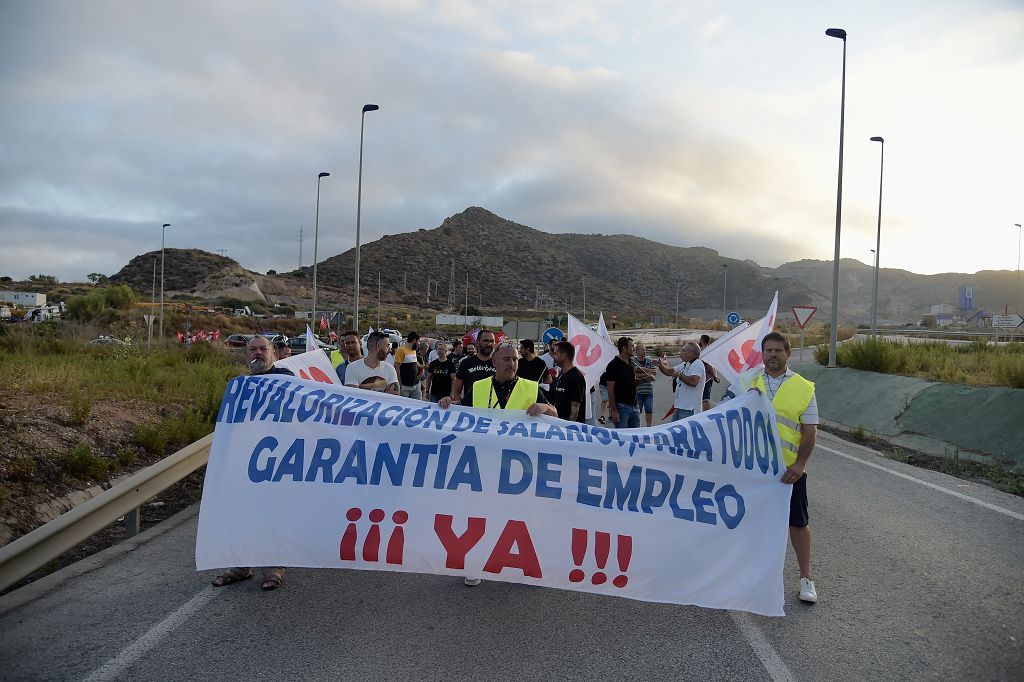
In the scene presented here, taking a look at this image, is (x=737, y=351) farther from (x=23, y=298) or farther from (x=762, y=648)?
(x=23, y=298)

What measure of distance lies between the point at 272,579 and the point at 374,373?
291 cm

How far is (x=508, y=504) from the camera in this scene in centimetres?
481

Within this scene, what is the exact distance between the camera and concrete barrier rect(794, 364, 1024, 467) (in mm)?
11102

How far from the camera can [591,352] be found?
11914mm

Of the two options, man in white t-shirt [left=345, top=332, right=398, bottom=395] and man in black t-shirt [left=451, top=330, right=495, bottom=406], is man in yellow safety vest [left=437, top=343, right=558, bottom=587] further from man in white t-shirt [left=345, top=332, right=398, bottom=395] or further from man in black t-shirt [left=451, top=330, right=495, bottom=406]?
man in white t-shirt [left=345, top=332, right=398, bottom=395]

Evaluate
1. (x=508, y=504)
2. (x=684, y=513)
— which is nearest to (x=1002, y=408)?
(x=684, y=513)

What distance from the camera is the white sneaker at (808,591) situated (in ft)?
16.3

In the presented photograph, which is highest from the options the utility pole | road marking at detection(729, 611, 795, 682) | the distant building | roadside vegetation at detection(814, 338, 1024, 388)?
the utility pole

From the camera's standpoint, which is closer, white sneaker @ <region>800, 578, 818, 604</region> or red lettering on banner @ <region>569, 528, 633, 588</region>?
red lettering on banner @ <region>569, 528, 633, 588</region>

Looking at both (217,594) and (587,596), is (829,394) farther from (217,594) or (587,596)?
(217,594)

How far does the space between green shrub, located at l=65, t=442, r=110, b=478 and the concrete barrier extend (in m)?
11.4

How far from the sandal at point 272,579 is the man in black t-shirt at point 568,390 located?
3.14 m

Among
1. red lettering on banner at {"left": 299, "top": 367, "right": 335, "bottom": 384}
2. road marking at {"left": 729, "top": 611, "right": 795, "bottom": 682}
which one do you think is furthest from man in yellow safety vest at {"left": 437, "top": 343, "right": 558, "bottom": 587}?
red lettering on banner at {"left": 299, "top": 367, "right": 335, "bottom": 384}

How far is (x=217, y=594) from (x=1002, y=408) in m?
11.8
